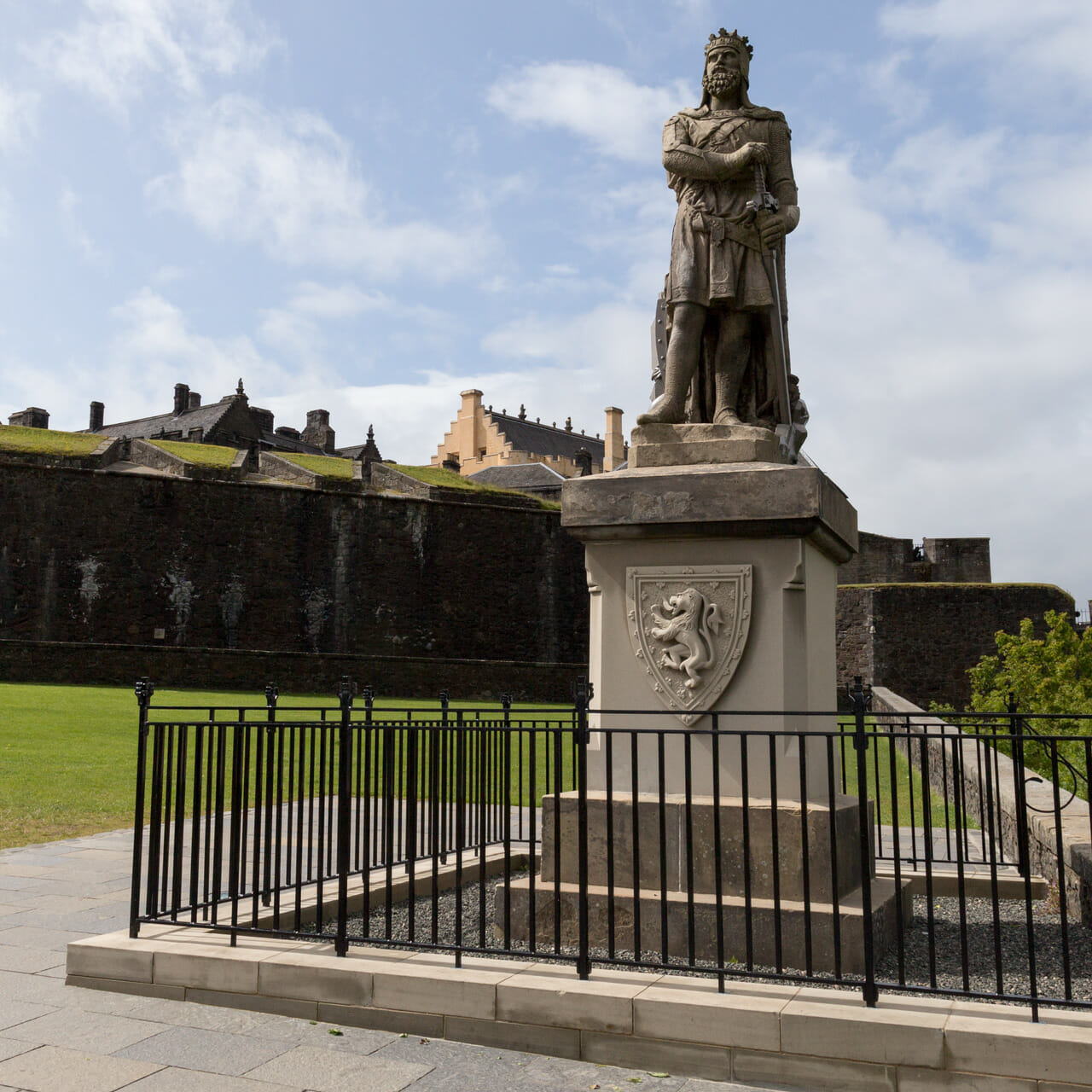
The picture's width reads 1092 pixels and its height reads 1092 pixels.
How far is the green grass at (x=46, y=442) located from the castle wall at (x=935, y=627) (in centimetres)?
2356

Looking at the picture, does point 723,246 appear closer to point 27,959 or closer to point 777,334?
point 777,334

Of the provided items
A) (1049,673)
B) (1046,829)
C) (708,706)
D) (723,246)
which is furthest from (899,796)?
(723,246)

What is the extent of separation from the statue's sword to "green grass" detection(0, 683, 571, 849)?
1.89 metres

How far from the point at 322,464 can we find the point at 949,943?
36.3 metres

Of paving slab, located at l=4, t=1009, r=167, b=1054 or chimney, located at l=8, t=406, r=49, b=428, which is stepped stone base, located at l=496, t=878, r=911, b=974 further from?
chimney, located at l=8, t=406, r=49, b=428

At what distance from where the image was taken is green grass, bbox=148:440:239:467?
3506cm

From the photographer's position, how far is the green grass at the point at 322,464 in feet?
120

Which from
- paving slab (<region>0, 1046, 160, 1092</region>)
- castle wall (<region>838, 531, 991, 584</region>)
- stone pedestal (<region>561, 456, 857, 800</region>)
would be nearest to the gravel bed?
stone pedestal (<region>561, 456, 857, 800</region>)

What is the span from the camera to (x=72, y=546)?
29.1 meters

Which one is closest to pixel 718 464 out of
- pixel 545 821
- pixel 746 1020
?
pixel 545 821

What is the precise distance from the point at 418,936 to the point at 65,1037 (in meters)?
1.67

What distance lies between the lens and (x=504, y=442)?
61562mm

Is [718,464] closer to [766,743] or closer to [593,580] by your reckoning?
[593,580]

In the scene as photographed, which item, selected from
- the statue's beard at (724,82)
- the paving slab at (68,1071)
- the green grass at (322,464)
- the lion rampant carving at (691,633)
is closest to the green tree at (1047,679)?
the lion rampant carving at (691,633)
